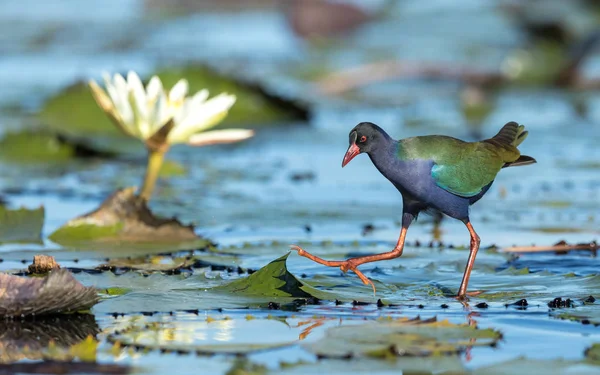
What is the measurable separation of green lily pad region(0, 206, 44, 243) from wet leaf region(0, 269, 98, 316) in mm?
1648

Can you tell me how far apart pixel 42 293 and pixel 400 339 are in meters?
1.09

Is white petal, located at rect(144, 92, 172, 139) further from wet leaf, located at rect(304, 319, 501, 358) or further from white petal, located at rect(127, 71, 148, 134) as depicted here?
wet leaf, located at rect(304, 319, 501, 358)

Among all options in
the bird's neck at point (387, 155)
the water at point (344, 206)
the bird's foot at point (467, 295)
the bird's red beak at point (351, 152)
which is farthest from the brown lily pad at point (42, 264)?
the bird's foot at point (467, 295)

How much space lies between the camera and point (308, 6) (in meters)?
17.3

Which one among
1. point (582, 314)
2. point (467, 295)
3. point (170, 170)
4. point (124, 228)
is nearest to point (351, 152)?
point (467, 295)

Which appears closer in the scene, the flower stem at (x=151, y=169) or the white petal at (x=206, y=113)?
the white petal at (x=206, y=113)

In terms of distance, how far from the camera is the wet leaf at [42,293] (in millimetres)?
3367

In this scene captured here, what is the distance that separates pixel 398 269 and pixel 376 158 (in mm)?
698

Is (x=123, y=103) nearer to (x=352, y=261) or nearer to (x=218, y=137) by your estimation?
(x=218, y=137)

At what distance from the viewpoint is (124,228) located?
500 centimetres

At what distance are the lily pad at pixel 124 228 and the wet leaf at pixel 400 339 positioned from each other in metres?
1.83

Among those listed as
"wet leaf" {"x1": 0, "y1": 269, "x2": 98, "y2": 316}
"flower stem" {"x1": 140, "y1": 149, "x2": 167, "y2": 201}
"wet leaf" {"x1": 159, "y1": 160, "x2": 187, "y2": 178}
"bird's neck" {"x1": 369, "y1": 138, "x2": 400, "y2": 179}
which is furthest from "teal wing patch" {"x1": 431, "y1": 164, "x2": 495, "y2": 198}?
"wet leaf" {"x1": 159, "y1": 160, "x2": 187, "y2": 178}

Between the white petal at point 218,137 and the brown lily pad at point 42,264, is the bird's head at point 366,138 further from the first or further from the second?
the white petal at point 218,137

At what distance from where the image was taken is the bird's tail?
14.0ft
